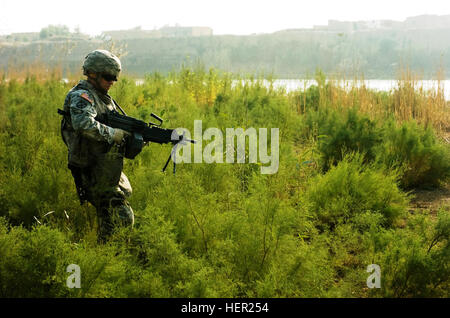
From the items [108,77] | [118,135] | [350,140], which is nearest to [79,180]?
[118,135]

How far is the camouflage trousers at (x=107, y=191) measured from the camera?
312 cm

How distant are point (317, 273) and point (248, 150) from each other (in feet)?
8.53

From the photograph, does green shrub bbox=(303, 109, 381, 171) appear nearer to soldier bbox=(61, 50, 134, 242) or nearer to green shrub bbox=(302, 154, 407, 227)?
green shrub bbox=(302, 154, 407, 227)

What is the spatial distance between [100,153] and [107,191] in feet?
0.88

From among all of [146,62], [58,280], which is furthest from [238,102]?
[146,62]

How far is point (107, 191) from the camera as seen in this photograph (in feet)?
10.3

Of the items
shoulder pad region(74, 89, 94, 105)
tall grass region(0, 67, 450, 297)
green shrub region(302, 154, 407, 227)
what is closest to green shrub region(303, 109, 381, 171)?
tall grass region(0, 67, 450, 297)

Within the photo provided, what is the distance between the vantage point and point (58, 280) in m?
2.31

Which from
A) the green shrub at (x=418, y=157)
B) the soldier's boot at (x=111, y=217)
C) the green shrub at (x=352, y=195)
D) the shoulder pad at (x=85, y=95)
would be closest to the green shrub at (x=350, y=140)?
the green shrub at (x=418, y=157)

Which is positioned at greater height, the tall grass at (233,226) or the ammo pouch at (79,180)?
the ammo pouch at (79,180)

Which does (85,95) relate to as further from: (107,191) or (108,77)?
(107,191)

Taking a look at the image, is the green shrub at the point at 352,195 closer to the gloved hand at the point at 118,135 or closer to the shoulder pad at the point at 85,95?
the gloved hand at the point at 118,135

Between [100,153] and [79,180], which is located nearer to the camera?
[100,153]
